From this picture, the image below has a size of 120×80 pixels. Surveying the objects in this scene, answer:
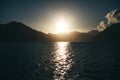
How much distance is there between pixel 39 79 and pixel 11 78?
7.94 meters

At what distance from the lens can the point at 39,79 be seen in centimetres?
4178

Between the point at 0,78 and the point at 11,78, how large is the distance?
2.97 m

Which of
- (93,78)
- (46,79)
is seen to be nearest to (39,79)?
(46,79)

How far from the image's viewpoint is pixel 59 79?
41.7 meters

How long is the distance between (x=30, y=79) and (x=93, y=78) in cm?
1719

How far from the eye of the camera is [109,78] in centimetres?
4172

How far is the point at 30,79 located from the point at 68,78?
10.4 m

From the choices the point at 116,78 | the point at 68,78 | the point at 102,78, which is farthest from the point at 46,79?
the point at 116,78

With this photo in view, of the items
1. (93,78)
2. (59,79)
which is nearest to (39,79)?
(59,79)

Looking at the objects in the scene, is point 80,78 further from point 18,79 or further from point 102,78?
point 18,79

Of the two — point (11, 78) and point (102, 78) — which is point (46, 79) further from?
point (102, 78)

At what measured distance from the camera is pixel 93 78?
137ft

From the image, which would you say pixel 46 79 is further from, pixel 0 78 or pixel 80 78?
pixel 0 78

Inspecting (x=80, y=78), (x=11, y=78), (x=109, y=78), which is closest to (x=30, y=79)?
(x=11, y=78)
